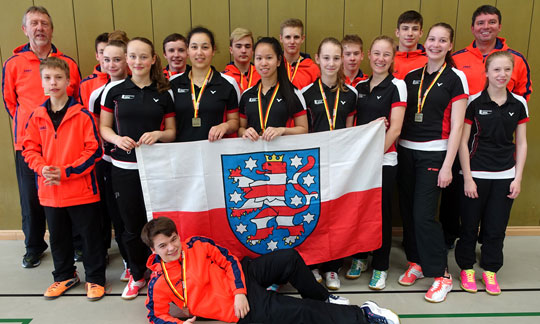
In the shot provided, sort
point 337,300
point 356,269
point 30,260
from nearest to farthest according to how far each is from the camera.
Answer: point 337,300 < point 356,269 < point 30,260

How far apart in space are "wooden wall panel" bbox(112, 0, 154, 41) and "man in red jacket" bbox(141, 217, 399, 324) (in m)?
2.06

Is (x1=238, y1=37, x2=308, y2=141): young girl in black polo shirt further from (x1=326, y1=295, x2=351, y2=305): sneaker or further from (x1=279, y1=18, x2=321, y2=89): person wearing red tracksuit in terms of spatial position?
(x1=326, y1=295, x2=351, y2=305): sneaker

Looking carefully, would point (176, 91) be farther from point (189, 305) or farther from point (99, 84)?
point (189, 305)

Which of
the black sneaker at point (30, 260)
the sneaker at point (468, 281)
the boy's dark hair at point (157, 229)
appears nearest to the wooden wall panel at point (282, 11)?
the boy's dark hair at point (157, 229)

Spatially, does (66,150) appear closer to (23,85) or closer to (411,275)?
(23,85)

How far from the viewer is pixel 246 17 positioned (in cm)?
356

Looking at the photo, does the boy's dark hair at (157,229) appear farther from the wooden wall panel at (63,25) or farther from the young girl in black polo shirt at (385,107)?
the wooden wall panel at (63,25)

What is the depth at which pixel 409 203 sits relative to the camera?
114 inches

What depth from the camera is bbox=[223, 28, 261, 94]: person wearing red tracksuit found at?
3.15m

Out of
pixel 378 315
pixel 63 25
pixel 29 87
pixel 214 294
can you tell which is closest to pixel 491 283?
pixel 378 315

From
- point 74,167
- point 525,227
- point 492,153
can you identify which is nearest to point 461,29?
point 492,153


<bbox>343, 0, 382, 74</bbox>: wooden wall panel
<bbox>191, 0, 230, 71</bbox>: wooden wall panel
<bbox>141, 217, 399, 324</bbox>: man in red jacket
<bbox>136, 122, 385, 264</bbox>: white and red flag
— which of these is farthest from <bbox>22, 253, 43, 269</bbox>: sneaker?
<bbox>343, 0, 382, 74</bbox>: wooden wall panel

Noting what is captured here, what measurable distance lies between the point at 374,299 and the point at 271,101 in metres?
1.55

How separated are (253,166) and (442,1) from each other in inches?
94.6
